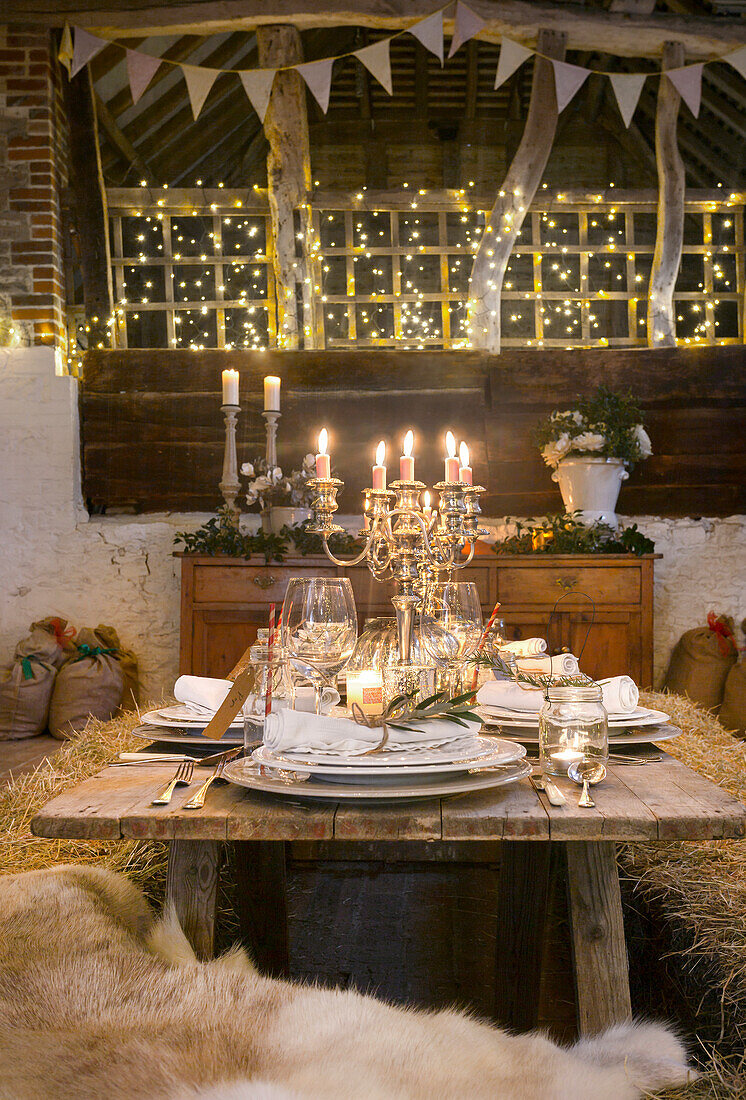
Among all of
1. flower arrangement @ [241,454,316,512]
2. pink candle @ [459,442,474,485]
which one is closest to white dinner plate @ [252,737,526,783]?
pink candle @ [459,442,474,485]

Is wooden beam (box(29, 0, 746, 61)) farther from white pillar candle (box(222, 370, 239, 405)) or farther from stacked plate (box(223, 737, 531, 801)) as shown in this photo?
stacked plate (box(223, 737, 531, 801))

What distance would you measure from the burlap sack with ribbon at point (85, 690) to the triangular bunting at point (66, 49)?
2650 mm

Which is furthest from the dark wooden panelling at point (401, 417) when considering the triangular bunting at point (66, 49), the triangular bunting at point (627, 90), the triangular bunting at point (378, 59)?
the triangular bunting at point (66, 49)

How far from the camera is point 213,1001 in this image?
86 cm

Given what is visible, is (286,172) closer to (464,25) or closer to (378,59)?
(378,59)

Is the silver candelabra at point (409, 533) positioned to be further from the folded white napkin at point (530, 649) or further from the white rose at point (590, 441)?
the white rose at point (590, 441)

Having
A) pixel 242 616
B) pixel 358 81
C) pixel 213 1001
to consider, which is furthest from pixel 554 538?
pixel 358 81

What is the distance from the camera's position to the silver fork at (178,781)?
995 mm

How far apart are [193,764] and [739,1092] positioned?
30.6 inches

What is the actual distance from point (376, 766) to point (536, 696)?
517 mm

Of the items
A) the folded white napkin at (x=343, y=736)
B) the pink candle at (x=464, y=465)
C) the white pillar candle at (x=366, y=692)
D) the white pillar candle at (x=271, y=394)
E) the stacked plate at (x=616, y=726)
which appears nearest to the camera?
the folded white napkin at (x=343, y=736)

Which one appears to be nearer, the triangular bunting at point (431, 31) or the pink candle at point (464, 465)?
the pink candle at point (464, 465)

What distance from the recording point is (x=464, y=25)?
3.80 meters

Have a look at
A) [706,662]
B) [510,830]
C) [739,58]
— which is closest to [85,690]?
[706,662]
